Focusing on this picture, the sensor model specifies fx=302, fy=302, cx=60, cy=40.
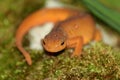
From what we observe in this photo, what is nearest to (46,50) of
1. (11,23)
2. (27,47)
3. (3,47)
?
(27,47)

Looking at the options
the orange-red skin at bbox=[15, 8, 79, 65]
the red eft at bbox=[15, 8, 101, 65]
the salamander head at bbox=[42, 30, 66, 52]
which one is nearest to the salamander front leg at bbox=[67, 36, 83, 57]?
the red eft at bbox=[15, 8, 101, 65]

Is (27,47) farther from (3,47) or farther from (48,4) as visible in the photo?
(48,4)

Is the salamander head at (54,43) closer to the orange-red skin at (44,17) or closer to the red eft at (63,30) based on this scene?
the red eft at (63,30)

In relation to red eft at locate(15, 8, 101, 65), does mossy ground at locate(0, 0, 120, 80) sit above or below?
below

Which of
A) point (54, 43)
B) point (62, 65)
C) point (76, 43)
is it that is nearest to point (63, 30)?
point (76, 43)

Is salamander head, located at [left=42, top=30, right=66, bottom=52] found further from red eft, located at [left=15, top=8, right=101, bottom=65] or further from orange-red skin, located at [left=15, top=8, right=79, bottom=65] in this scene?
orange-red skin, located at [left=15, top=8, right=79, bottom=65]

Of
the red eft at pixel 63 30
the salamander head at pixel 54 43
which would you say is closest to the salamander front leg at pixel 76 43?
the red eft at pixel 63 30

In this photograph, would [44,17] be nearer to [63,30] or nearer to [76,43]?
[63,30]
